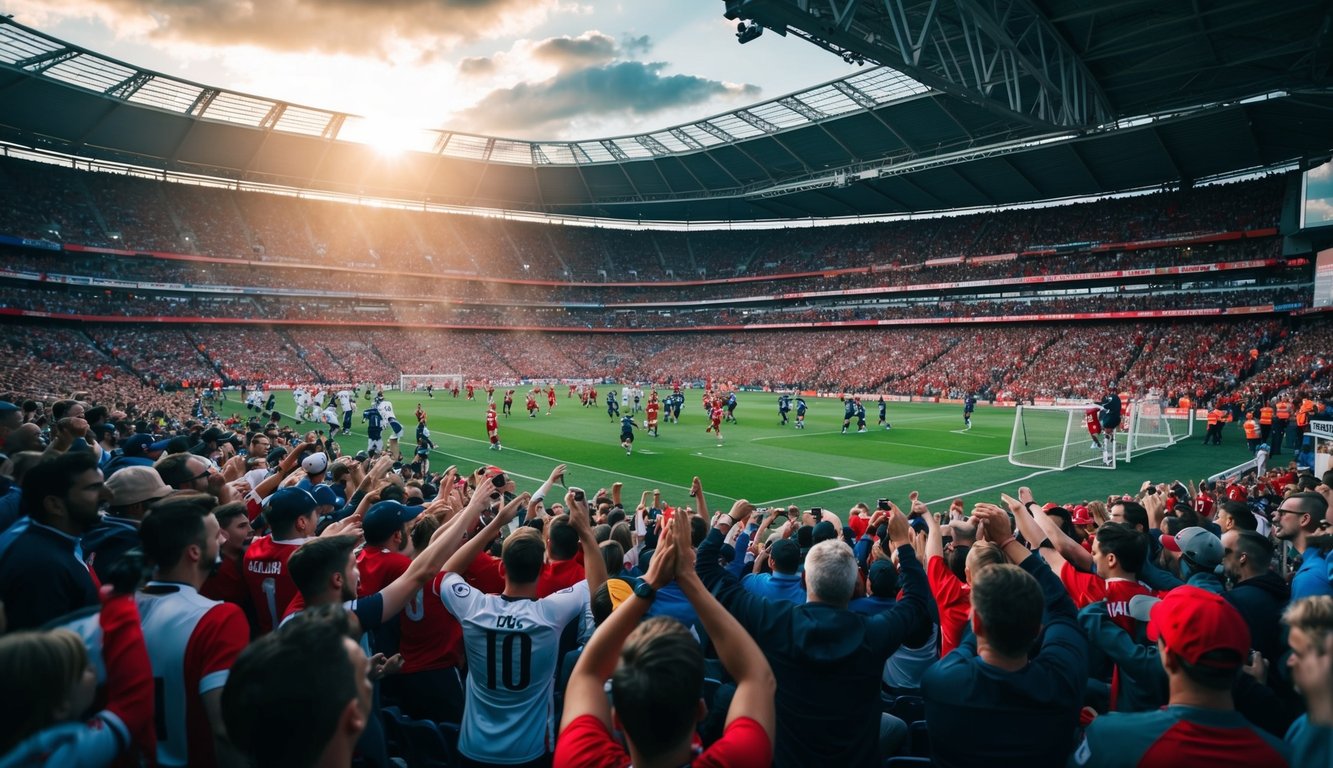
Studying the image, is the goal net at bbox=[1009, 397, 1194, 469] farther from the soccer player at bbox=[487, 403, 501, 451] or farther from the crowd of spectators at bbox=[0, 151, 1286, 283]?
the crowd of spectators at bbox=[0, 151, 1286, 283]

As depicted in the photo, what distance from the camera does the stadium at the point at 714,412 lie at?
8.95 feet

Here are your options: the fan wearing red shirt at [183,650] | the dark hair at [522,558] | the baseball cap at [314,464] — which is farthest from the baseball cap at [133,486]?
the baseball cap at [314,464]

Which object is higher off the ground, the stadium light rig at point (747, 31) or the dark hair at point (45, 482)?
the stadium light rig at point (747, 31)

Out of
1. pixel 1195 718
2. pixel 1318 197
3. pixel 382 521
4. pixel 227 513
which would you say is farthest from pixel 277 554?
pixel 1318 197

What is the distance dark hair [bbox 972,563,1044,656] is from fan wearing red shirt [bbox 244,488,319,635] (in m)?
3.91

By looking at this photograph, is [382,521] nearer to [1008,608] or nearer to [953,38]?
[1008,608]

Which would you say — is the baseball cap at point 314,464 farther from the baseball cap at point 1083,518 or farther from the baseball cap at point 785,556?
the baseball cap at point 1083,518

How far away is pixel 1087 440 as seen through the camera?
86.0 feet

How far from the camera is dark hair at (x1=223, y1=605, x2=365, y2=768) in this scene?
186 centimetres

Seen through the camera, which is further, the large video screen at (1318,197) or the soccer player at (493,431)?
the large video screen at (1318,197)

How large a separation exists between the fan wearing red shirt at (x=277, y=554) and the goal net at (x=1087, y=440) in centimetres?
2317

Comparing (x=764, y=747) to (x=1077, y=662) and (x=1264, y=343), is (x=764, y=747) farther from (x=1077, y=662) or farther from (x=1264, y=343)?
(x=1264, y=343)

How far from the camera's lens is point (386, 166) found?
61.1 meters

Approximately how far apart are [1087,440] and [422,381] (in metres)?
48.3
